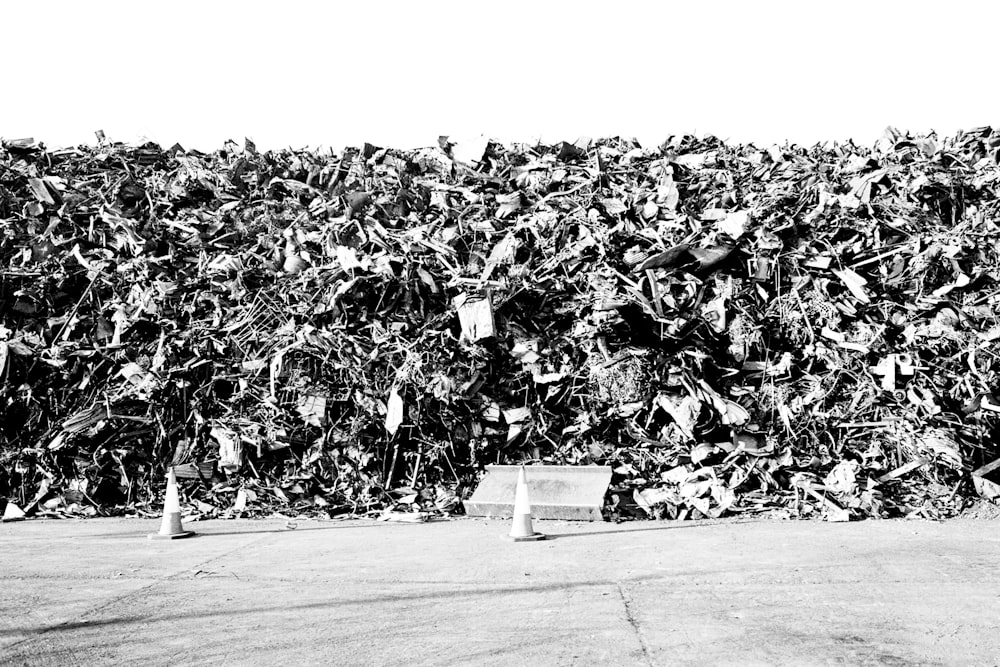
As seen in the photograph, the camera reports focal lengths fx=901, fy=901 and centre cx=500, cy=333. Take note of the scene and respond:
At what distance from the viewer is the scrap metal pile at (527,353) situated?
9.70 meters

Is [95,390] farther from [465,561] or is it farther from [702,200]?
[702,200]

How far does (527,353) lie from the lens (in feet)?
34.6

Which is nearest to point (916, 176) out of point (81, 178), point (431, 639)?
point (431, 639)

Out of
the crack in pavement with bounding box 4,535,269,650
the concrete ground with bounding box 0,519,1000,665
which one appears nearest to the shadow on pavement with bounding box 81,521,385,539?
the concrete ground with bounding box 0,519,1000,665

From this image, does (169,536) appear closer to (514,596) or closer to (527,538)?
(527,538)

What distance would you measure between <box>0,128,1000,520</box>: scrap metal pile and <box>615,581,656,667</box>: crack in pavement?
3232 mm

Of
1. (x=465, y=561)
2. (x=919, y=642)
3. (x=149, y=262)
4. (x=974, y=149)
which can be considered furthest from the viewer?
(x=974, y=149)

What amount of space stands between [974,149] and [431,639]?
41.6ft

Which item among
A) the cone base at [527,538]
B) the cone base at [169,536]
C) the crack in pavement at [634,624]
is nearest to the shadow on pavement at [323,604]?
the crack in pavement at [634,624]

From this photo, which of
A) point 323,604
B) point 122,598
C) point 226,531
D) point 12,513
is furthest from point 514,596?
point 12,513

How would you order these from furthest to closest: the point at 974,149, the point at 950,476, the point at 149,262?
the point at 974,149 → the point at 149,262 → the point at 950,476

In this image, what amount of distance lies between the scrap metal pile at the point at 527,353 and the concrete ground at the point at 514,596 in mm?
1353

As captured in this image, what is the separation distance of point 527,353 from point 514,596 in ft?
15.9

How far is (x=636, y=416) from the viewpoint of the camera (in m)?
10.1
